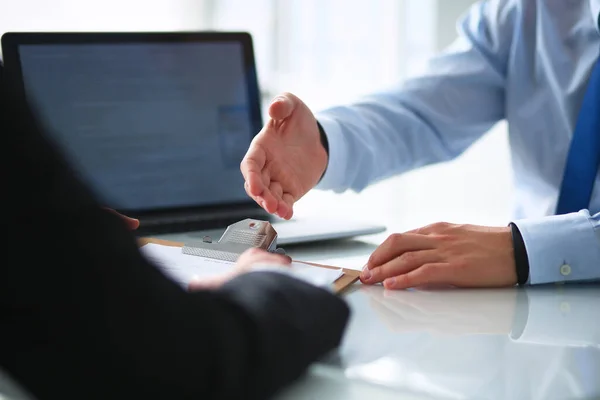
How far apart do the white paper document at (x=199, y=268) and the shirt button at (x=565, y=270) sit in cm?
26

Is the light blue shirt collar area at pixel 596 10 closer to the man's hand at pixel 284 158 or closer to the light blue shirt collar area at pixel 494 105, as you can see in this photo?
the light blue shirt collar area at pixel 494 105

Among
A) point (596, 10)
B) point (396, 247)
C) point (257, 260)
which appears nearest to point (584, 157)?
point (596, 10)

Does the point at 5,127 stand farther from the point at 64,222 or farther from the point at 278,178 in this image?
the point at 278,178

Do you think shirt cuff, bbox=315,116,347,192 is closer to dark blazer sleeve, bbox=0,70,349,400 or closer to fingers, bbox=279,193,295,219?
fingers, bbox=279,193,295,219

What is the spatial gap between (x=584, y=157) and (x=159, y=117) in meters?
0.67

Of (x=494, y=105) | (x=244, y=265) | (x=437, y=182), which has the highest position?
(x=244, y=265)

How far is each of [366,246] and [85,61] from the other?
52 centimetres

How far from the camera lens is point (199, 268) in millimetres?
809

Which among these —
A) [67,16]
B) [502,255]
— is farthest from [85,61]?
[67,16]

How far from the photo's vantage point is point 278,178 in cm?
102

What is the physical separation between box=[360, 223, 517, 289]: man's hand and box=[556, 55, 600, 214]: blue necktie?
344mm

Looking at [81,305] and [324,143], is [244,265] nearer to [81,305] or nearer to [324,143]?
[81,305]

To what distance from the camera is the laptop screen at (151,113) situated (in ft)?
3.76

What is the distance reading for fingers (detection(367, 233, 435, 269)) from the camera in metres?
0.85
